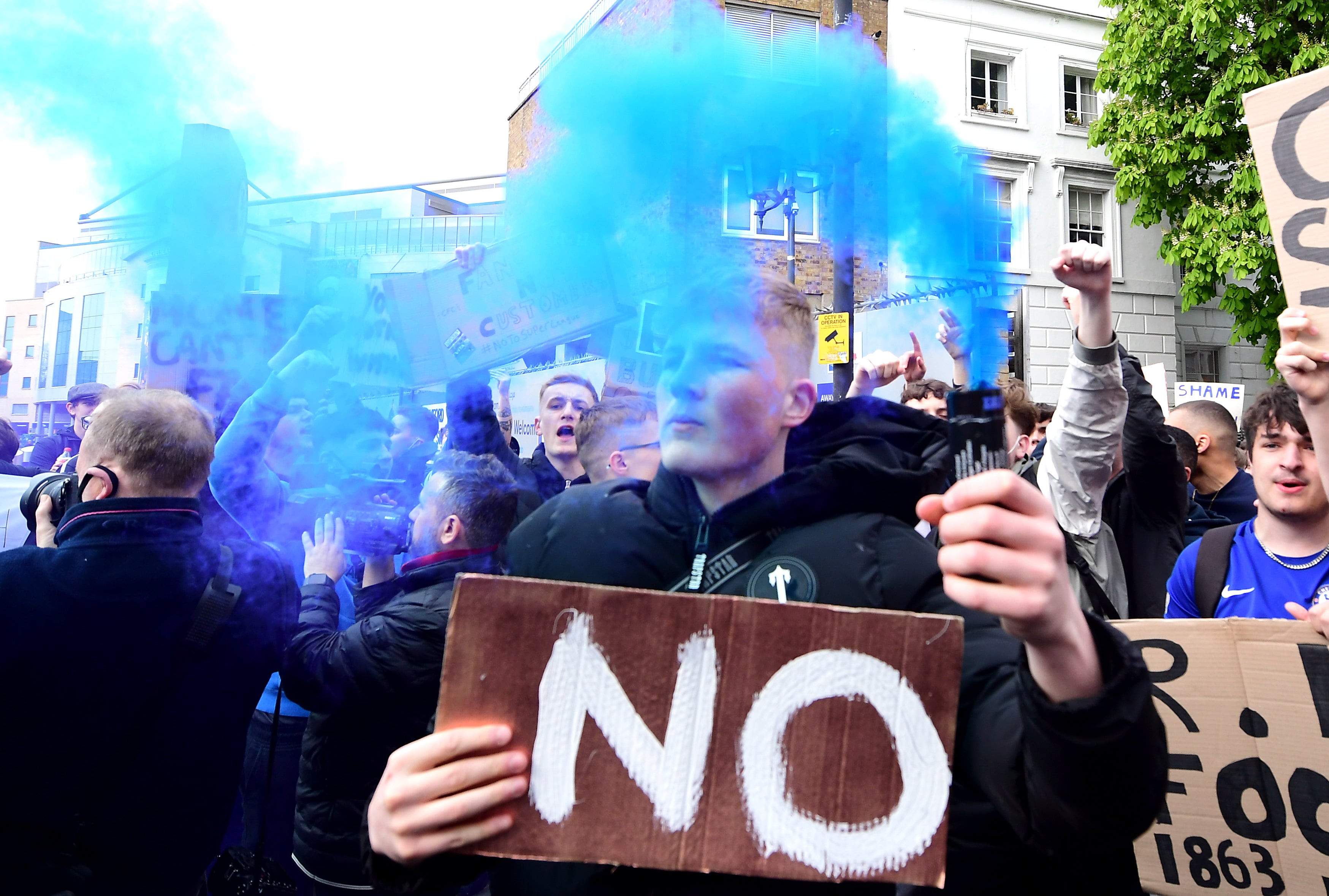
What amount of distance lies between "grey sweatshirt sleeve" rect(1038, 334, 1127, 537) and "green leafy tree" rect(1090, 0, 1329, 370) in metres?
11.5

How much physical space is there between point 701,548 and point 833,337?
2.31 feet

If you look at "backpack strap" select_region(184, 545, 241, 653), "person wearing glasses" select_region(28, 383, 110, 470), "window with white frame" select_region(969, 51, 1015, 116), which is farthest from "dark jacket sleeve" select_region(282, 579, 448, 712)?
"window with white frame" select_region(969, 51, 1015, 116)

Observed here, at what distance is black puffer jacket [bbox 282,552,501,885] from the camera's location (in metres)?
2.29

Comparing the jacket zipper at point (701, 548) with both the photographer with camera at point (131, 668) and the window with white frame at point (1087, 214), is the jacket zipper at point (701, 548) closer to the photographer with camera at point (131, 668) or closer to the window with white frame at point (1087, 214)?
the photographer with camera at point (131, 668)

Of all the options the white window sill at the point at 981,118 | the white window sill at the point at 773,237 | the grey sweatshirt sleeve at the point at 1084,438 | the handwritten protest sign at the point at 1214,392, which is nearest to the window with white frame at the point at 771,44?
the white window sill at the point at 773,237

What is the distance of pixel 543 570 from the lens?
1.38 m

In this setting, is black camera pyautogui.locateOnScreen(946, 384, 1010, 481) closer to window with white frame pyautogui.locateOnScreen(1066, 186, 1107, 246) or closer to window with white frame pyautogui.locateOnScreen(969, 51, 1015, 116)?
window with white frame pyautogui.locateOnScreen(969, 51, 1015, 116)

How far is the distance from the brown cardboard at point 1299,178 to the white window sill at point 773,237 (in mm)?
1341

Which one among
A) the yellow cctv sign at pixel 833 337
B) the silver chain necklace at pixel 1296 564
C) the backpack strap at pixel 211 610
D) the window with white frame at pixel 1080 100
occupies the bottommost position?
the backpack strap at pixel 211 610

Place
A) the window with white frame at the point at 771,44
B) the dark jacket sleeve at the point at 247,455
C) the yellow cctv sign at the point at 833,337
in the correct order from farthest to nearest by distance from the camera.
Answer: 1. the dark jacket sleeve at the point at 247,455
2. the window with white frame at the point at 771,44
3. the yellow cctv sign at the point at 833,337

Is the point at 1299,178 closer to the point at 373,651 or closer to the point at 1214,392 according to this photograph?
the point at 373,651

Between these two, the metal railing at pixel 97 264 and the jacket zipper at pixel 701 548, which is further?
the metal railing at pixel 97 264

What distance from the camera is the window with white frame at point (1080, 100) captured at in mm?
13625

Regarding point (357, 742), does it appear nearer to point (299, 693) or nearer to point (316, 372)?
point (299, 693)
